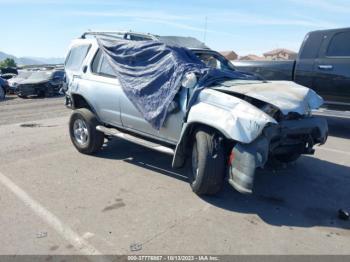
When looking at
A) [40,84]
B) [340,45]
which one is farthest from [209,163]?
[40,84]

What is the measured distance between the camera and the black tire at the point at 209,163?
14.1 ft

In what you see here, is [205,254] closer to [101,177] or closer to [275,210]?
[275,210]

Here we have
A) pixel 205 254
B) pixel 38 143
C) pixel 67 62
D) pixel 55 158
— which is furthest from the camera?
pixel 38 143

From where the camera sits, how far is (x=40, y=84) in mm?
19969

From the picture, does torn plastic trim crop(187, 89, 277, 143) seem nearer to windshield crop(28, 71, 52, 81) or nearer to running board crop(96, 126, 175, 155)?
running board crop(96, 126, 175, 155)

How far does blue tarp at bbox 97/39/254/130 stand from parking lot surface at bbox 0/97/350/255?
1068 millimetres

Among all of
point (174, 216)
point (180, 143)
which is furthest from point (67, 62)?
point (174, 216)

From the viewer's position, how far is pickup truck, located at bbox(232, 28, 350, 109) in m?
7.82

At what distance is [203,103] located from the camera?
4.48 metres

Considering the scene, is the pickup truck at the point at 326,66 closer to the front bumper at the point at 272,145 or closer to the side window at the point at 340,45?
the side window at the point at 340,45

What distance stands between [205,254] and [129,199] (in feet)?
4.96

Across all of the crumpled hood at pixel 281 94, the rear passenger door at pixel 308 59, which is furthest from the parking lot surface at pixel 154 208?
the rear passenger door at pixel 308 59

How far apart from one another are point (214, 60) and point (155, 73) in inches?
62.8

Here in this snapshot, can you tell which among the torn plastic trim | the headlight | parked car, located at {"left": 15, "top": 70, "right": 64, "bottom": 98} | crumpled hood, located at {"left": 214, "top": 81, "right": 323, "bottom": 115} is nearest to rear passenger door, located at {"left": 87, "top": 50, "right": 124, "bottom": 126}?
the headlight
